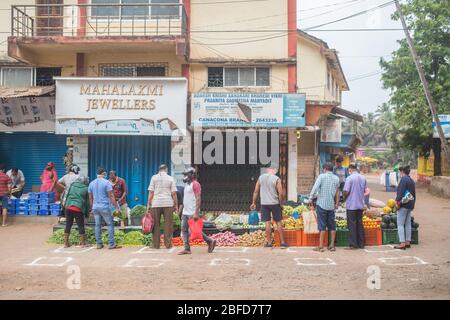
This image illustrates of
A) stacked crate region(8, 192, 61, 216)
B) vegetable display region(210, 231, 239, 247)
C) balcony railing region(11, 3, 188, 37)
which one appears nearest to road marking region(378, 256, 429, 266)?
vegetable display region(210, 231, 239, 247)

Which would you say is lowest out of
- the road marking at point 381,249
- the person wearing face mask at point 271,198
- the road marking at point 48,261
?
the road marking at point 48,261

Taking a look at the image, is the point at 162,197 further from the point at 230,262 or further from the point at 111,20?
the point at 111,20

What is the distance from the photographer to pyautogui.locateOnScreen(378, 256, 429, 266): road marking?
29.7 ft

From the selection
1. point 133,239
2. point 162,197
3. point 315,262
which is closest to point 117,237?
point 133,239

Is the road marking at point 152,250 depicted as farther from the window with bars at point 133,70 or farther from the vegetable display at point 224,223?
the window with bars at point 133,70

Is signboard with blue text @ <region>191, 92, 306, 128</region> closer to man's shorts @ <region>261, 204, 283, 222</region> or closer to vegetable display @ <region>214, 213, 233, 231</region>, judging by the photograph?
vegetable display @ <region>214, 213, 233, 231</region>

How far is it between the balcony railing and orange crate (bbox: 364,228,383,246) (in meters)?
8.18

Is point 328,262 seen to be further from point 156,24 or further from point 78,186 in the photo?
point 156,24

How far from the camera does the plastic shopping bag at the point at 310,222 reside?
1084cm

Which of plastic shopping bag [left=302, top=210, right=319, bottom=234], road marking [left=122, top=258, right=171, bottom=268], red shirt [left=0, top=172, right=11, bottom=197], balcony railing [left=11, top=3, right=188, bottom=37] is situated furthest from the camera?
balcony railing [left=11, top=3, right=188, bottom=37]

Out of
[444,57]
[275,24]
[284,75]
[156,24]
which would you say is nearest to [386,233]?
[284,75]

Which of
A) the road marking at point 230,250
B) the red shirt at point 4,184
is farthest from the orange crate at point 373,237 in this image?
the red shirt at point 4,184

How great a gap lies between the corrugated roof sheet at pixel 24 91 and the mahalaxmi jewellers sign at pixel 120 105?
312mm

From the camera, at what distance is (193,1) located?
1591 centimetres
